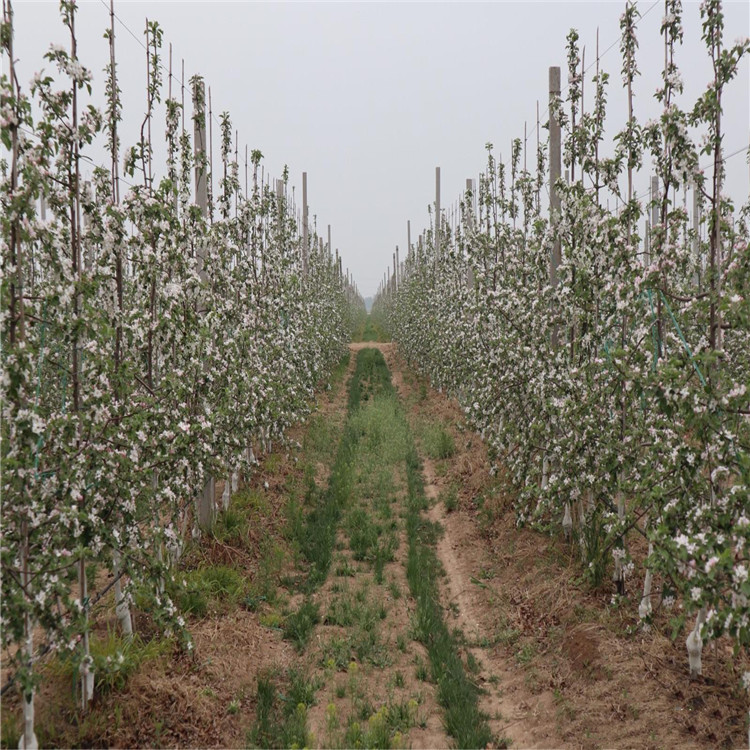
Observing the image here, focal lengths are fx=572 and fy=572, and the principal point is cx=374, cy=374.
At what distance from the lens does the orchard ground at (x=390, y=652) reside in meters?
4.71

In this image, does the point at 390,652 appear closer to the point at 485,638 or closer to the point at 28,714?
the point at 485,638

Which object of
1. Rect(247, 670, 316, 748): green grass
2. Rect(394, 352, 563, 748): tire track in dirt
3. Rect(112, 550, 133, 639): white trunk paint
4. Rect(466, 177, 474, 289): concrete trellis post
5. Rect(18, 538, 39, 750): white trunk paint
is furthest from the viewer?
Rect(466, 177, 474, 289): concrete trellis post

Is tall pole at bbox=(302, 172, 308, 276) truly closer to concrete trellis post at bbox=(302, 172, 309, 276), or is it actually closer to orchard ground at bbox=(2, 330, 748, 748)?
concrete trellis post at bbox=(302, 172, 309, 276)

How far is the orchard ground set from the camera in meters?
4.71

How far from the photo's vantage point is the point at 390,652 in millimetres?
6168

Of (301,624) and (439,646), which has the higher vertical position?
(301,624)

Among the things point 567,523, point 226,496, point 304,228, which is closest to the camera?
point 567,523

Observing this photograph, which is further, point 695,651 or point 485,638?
point 485,638

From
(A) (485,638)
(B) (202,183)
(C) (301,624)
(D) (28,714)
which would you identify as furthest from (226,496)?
(D) (28,714)

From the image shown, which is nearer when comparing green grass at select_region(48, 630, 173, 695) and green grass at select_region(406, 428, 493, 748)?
green grass at select_region(48, 630, 173, 695)

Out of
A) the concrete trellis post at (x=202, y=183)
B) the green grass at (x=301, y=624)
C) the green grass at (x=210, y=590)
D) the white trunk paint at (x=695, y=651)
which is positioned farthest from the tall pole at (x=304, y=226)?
the white trunk paint at (x=695, y=651)

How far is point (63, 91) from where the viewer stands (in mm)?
4434

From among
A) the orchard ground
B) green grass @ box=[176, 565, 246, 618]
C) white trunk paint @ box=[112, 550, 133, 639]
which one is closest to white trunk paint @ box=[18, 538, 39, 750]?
A: the orchard ground

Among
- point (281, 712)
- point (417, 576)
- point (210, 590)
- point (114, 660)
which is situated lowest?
point (281, 712)
